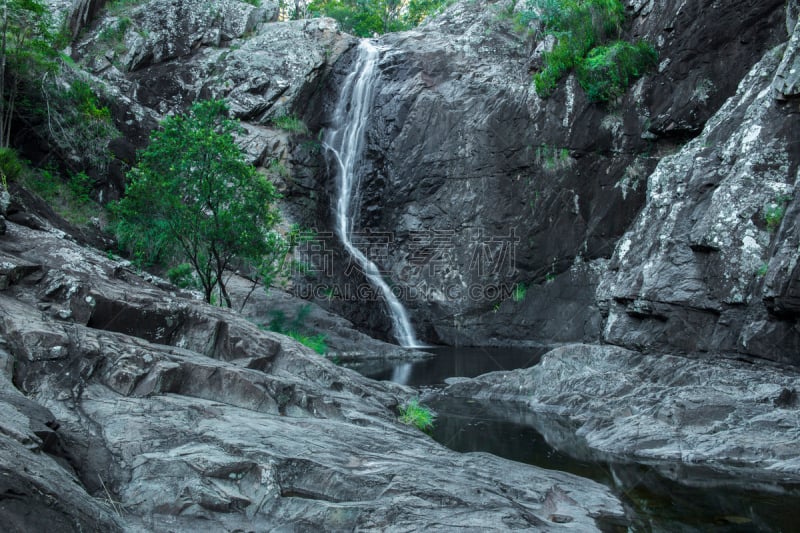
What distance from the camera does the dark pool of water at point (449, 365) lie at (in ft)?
48.1

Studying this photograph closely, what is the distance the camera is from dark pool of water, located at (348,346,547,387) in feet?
48.1

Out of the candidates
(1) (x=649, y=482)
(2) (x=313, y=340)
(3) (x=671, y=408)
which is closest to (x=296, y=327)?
(2) (x=313, y=340)

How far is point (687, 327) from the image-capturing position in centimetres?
1086

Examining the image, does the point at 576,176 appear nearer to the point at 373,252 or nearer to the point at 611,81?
the point at 611,81

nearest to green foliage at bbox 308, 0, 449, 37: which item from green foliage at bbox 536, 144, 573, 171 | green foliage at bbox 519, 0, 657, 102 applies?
green foliage at bbox 519, 0, 657, 102

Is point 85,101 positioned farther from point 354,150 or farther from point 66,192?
point 354,150

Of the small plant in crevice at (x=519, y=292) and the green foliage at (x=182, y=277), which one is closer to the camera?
the green foliage at (x=182, y=277)

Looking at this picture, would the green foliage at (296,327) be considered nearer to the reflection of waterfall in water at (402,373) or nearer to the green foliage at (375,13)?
the reflection of waterfall in water at (402,373)

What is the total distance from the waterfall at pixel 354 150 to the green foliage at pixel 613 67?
8746 mm

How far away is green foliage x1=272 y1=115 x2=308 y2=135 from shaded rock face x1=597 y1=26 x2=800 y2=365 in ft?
49.7

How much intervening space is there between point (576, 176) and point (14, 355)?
1819 centimetres

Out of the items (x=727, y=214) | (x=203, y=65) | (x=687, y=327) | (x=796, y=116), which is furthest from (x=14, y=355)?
(x=203, y=65)

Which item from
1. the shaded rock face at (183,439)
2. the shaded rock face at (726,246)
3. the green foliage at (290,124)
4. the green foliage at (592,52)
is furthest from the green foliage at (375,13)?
the shaded rock face at (183,439)

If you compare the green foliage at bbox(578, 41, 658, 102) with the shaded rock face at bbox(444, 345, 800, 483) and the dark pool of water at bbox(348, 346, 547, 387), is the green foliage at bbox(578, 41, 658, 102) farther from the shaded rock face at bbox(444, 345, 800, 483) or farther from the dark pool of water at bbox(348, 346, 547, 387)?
the shaded rock face at bbox(444, 345, 800, 483)
